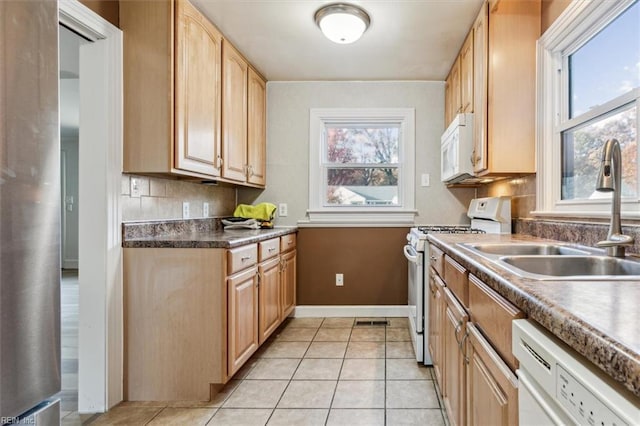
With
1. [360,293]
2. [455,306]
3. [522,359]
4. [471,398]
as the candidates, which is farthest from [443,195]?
[522,359]

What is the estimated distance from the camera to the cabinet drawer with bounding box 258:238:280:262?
2.42 m

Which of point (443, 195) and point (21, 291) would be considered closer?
point (21, 291)

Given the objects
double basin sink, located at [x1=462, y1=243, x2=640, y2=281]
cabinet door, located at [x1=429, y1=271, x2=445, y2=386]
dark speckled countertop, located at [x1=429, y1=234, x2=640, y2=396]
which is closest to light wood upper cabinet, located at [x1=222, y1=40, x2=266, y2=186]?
cabinet door, located at [x1=429, y1=271, x2=445, y2=386]

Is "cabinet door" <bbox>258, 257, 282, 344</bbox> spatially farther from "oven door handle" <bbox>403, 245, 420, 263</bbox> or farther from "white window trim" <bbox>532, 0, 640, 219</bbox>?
"white window trim" <bbox>532, 0, 640, 219</bbox>

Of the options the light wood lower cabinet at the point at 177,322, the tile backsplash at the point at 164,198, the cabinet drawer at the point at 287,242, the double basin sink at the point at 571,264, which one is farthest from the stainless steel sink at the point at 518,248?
the tile backsplash at the point at 164,198

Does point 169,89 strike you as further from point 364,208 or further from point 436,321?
point 364,208

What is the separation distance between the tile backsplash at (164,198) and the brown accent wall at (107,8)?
2.72ft

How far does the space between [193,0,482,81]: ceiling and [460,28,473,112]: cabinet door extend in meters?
0.08

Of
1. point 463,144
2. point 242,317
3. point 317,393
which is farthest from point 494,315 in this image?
point 463,144

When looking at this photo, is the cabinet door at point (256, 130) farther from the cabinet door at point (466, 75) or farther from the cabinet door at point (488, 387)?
the cabinet door at point (488, 387)

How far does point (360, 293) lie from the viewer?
3410 mm

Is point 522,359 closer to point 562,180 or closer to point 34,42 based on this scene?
point 34,42

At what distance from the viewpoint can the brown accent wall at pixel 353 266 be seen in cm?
339

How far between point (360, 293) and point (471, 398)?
7.38 ft
